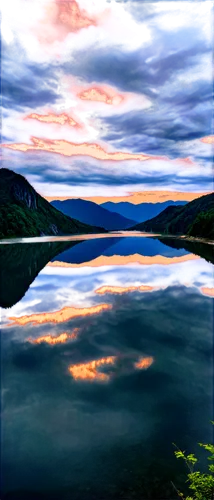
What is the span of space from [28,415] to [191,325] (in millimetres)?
15255

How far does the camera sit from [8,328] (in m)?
22.7

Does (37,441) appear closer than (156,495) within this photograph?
No

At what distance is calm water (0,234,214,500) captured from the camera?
9016 mm

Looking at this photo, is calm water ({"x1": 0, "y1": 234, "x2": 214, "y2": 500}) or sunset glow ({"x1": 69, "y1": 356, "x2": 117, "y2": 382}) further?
sunset glow ({"x1": 69, "y1": 356, "x2": 117, "y2": 382})

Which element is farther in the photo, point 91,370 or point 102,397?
point 91,370

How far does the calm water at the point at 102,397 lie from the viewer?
9016 millimetres

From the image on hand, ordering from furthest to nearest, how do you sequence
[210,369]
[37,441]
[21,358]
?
[21,358], [210,369], [37,441]

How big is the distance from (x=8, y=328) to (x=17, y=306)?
718cm

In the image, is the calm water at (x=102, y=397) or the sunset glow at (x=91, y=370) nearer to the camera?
the calm water at (x=102, y=397)

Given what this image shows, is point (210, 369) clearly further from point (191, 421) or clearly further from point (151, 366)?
point (191, 421)

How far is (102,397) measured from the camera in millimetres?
13305

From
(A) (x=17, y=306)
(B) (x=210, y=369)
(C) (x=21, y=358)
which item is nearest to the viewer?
(B) (x=210, y=369)

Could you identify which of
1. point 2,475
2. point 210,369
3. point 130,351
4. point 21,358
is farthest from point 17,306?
point 2,475

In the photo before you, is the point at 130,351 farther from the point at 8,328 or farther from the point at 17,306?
the point at 17,306
